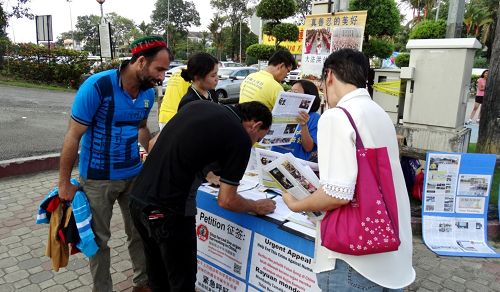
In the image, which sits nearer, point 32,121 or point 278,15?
point 32,121

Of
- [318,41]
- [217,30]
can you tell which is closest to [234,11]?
[217,30]

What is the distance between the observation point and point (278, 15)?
9.48m

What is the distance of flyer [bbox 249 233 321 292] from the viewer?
2094 millimetres

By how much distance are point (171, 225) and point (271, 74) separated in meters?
2.20

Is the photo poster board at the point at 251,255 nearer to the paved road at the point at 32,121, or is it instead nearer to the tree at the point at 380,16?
the paved road at the point at 32,121

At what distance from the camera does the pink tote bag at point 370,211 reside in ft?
4.60

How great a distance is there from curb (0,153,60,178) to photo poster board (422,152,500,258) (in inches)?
205

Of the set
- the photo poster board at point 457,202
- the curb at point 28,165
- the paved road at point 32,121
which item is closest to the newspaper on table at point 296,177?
the photo poster board at point 457,202

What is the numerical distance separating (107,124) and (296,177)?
51.0 inches

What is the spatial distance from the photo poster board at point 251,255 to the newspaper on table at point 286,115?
81 centimetres

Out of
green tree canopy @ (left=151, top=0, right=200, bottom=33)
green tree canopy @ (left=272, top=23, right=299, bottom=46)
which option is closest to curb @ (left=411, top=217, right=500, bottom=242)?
green tree canopy @ (left=272, top=23, right=299, bottom=46)

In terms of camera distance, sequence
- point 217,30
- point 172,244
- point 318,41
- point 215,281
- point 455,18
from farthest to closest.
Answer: point 217,30
point 318,41
point 455,18
point 215,281
point 172,244

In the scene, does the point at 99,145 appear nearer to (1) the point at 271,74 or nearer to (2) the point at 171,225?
(2) the point at 171,225

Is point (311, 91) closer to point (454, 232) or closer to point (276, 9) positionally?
point (454, 232)
